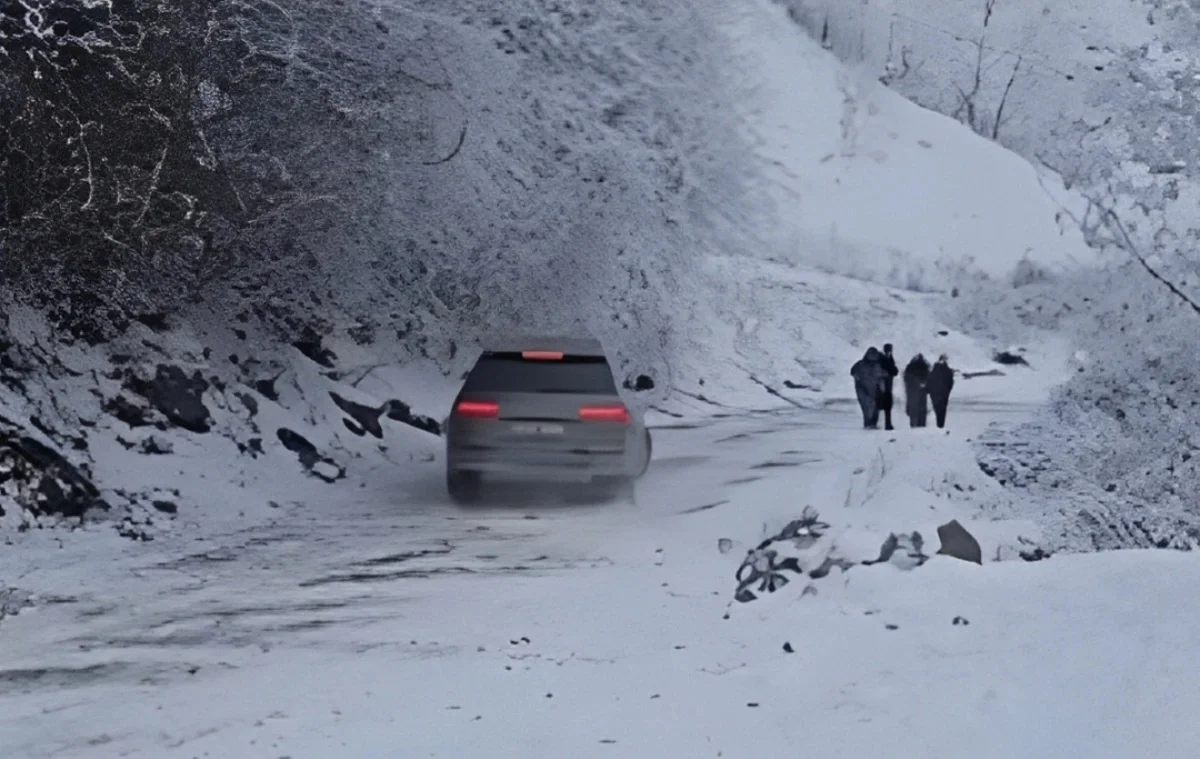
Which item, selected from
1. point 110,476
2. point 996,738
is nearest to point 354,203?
point 110,476

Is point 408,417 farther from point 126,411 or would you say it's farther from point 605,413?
point 605,413

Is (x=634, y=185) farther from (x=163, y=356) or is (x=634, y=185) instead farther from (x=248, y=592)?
(x=248, y=592)

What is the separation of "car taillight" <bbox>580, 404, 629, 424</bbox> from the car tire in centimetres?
120

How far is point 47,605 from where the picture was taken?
1068cm

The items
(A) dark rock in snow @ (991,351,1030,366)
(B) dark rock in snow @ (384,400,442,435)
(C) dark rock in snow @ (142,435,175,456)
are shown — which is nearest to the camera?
(C) dark rock in snow @ (142,435,175,456)

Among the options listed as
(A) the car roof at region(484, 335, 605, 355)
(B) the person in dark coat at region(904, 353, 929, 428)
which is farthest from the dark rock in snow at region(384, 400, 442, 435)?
(B) the person in dark coat at region(904, 353, 929, 428)

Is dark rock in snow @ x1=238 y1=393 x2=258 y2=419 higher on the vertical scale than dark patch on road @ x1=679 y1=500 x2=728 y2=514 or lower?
higher

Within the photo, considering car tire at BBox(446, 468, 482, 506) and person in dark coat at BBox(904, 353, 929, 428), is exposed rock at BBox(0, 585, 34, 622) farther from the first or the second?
person in dark coat at BBox(904, 353, 929, 428)

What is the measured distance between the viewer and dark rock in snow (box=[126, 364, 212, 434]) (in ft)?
56.1

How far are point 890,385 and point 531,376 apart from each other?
16120mm

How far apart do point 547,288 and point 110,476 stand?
39.1 feet

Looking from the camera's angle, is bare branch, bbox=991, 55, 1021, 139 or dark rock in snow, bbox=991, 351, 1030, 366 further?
bare branch, bbox=991, 55, 1021, 139

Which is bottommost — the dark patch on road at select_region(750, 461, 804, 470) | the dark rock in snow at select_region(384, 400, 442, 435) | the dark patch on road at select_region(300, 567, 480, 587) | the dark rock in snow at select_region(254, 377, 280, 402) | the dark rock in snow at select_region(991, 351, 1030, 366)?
the dark rock in snow at select_region(991, 351, 1030, 366)

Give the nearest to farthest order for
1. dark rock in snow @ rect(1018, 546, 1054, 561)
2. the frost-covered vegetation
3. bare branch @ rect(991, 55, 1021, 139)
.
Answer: dark rock in snow @ rect(1018, 546, 1054, 561) → the frost-covered vegetation → bare branch @ rect(991, 55, 1021, 139)
